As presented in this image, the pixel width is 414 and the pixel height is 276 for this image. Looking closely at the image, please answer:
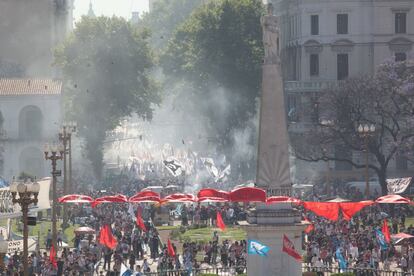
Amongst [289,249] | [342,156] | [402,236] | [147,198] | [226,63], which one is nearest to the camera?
[289,249]

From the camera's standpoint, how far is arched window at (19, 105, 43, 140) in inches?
4862

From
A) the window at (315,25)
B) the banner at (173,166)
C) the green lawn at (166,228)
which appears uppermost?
the window at (315,25)

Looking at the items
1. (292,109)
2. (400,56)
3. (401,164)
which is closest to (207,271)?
(401,164)

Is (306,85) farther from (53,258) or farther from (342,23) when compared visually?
(53,258)

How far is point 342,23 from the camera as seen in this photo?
11594 cm

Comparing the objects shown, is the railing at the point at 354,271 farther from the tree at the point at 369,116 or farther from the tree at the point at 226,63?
the tree at the point at 226,63

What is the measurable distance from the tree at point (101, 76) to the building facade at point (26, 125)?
2.20 meters

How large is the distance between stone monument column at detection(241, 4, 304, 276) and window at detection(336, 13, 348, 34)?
6189cm

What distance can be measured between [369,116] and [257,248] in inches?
2037

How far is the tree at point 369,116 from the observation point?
322 feet

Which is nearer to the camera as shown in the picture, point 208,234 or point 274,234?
point 274,234

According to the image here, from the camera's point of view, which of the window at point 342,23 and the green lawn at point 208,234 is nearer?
the green lawn at point 208,234

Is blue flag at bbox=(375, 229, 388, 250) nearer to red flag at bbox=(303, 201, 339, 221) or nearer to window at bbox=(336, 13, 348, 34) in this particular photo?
red flag at bbox=(303, 201, 339, 221)

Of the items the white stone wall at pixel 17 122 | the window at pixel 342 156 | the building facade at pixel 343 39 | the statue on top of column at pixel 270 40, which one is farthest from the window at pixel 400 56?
the statue on top of column at pixel 270 40
